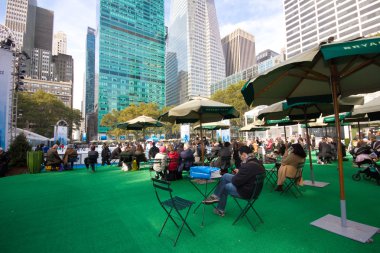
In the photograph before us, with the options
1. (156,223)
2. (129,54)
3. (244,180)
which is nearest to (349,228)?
(244,180)

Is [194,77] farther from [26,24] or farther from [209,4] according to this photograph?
[26,24]

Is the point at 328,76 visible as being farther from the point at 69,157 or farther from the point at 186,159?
the point at 69,157

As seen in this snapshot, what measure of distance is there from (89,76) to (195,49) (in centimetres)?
7887

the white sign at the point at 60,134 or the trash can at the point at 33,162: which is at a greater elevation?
the white sign at the point at 60,134

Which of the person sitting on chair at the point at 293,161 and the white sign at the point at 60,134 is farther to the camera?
the white sign at the point at 60,134

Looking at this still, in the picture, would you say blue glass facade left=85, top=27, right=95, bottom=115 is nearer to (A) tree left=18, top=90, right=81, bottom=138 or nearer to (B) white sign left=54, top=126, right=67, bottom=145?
(A) tree left=18, top=90, right=81, bottom=138

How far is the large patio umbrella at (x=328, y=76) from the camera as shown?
230 centimetres

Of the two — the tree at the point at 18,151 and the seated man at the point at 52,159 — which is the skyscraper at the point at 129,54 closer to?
the tree at the point at 18,151

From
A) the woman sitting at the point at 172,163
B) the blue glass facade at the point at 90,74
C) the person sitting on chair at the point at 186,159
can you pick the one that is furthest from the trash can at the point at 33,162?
the blue glass facade at the point at 90,74

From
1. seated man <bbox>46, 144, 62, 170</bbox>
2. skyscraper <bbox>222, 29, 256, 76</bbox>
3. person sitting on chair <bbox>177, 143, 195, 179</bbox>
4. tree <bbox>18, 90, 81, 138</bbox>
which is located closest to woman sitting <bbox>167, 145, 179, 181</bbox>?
person sitting on chair <bbox>177, 143, 195, 179</bbox>

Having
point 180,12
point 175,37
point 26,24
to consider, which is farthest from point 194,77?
point 26,24

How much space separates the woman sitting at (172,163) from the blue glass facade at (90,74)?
132239mm

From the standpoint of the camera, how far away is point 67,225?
3543 millimetres

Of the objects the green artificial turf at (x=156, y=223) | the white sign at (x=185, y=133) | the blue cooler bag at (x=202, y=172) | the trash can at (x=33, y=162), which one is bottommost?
the green artificial turf at (x=156, y=223)
